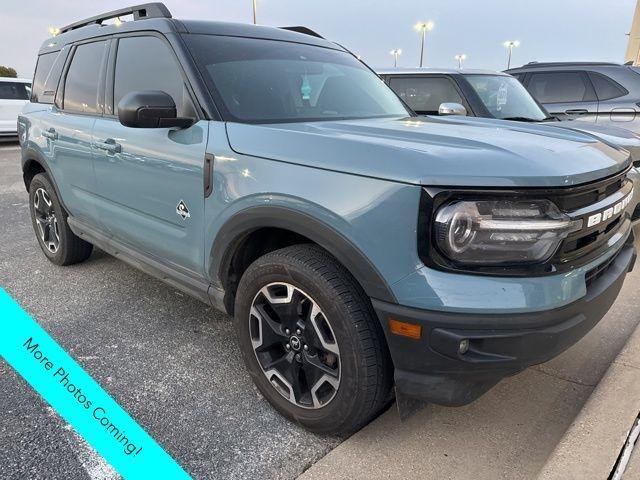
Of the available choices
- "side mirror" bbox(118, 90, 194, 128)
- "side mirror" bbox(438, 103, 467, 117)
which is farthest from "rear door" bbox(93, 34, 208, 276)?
"side mirror" bbox(438, 103, 467, 117)

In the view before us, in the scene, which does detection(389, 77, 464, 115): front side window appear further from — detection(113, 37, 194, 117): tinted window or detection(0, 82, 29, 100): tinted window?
detection(0, 82, 29, 100): tinted window

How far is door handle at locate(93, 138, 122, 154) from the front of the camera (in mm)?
3078

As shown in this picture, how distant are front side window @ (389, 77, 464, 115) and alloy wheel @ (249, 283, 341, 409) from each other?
4011mm

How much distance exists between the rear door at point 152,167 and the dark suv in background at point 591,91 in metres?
6.32

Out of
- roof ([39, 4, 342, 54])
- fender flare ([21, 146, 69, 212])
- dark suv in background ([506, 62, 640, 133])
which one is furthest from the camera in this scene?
dark suv in background ([506, 62, 640, 133])

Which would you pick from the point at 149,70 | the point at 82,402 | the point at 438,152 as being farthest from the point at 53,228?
the point at 438,152

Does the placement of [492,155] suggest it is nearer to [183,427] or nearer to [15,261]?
[183,427]

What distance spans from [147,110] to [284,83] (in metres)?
0.84

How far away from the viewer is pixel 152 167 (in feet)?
9.09

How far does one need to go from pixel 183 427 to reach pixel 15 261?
3.21m

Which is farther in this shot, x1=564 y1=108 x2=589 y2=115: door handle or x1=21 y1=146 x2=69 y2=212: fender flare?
x1=564 y1=108 x2=589 y2=115: door handle

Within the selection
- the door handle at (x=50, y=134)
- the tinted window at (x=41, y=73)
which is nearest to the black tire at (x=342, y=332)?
the door handle at (x=50, y=134)

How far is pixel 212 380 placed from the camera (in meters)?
2.75

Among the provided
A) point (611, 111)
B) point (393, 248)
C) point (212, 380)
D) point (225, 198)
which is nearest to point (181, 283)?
point (212, 380)
